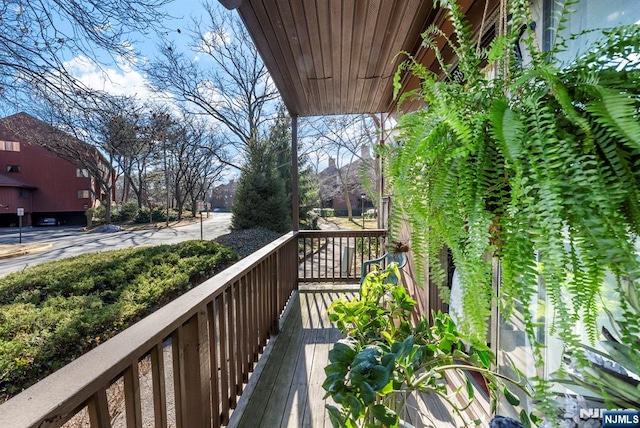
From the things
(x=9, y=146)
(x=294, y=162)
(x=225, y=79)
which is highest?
(x=225, y=79)

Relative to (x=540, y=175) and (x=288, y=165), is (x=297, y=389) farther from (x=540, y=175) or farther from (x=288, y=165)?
(x=288, y=165)

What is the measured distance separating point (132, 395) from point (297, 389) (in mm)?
1328

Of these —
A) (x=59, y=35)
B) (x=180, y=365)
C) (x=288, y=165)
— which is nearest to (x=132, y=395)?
(x=180, y=365)

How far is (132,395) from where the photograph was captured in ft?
2.78

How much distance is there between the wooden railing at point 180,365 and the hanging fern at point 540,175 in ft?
2.73

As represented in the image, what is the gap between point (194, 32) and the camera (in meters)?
11.0

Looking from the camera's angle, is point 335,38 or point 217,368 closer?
point 217,368

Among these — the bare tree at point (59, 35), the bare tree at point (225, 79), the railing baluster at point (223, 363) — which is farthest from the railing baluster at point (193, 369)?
the bare tree at point (225, 79)

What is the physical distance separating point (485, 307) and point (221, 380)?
1432mm

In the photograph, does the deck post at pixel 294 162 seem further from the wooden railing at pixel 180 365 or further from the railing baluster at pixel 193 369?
the railing baluster at pixel 193 369

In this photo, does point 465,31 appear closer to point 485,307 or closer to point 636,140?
point 636,140

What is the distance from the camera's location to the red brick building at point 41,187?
68.2ft

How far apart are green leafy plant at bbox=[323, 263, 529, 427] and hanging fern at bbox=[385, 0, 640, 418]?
0.83 feet

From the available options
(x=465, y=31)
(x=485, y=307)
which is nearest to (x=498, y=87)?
(x=465, y=31)
